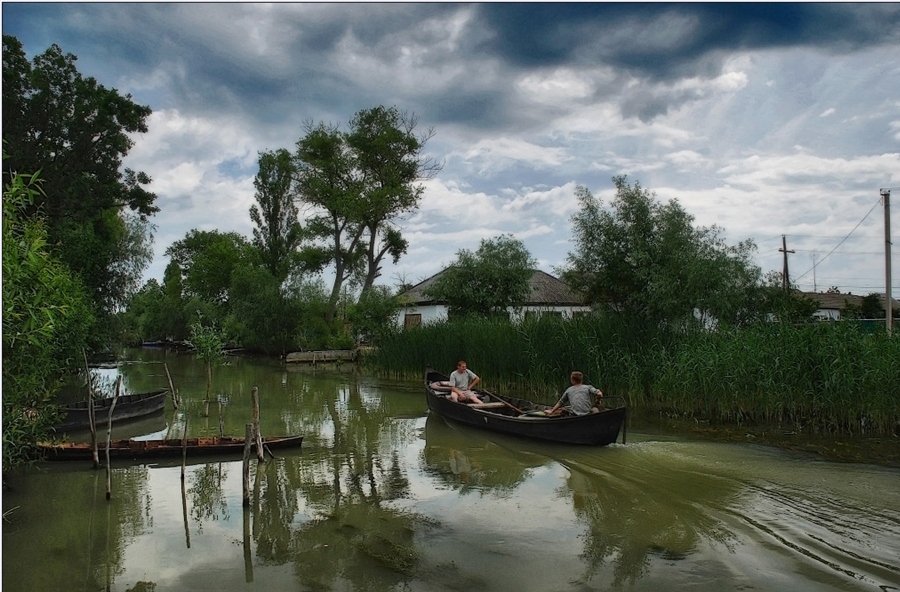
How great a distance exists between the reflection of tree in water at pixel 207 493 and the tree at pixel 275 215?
125ft

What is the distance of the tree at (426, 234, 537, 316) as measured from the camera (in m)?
31.9

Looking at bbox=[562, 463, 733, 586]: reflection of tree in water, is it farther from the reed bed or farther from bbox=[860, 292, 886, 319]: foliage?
bbox=[860, 292, 886, 319]: foliage

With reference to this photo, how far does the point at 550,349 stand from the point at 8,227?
16008 mm

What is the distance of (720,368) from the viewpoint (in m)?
15.6

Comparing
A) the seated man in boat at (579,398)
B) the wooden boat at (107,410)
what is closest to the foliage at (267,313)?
the wooden boat at (107,410)

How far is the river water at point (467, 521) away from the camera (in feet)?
22.4

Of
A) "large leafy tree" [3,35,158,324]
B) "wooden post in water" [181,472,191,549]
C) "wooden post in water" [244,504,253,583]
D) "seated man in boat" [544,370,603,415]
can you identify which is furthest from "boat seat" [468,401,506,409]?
"large leafy tree" [3,35,158,324]

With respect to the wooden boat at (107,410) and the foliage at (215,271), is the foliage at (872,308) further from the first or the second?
the foliage at (215,271)

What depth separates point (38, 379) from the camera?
924 cm

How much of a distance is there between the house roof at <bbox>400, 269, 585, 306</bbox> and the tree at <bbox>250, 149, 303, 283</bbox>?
12.0 m

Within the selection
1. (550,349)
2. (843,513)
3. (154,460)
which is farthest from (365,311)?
(843,513)

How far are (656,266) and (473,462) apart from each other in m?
10.1

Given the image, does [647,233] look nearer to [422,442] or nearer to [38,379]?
[422,442]

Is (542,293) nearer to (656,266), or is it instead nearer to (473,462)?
(656,266)
